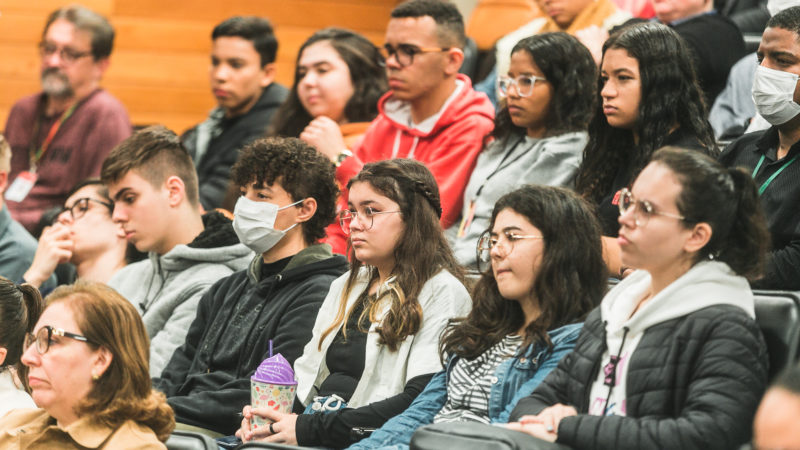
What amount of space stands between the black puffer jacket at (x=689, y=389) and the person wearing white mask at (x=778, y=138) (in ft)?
2.43

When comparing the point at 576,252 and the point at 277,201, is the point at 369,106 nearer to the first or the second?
the point at 277,201

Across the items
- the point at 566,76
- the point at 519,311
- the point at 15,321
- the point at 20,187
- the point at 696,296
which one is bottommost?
the point at 20,187

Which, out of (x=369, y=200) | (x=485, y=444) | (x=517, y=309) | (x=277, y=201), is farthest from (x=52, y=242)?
(x=485, y=444)

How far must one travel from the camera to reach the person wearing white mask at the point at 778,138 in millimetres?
2883

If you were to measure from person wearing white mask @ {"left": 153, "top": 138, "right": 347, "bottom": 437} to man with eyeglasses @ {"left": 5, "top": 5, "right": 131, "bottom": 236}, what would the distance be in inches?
83.5

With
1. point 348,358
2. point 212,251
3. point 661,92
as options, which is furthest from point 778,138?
point 212,251

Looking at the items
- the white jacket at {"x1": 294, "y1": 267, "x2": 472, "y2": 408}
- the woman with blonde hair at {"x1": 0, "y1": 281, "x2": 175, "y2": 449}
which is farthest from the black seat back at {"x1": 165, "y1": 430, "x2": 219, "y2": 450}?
the white jacket at {"x1": 294, "y1": 267, "x2": 472, "y2": 408}

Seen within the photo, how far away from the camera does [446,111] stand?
4207 millimetres

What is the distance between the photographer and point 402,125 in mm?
4309

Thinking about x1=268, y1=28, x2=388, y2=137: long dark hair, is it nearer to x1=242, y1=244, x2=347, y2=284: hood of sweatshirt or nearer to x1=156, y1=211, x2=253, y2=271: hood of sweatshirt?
x1=156, y1=211, x2=253, y2=271: hood of sweatshirt

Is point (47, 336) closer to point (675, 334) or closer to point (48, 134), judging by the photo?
point (675, 334)

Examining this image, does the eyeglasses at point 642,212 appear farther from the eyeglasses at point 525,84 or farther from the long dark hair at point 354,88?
the long dark hair at point 354,88

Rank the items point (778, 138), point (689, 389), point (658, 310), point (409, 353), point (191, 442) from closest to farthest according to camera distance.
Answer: point (689, 389) < point (658, 310) < point (191, 442) < point (409, 353) < point (778, 138)

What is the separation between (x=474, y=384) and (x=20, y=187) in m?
3.22
